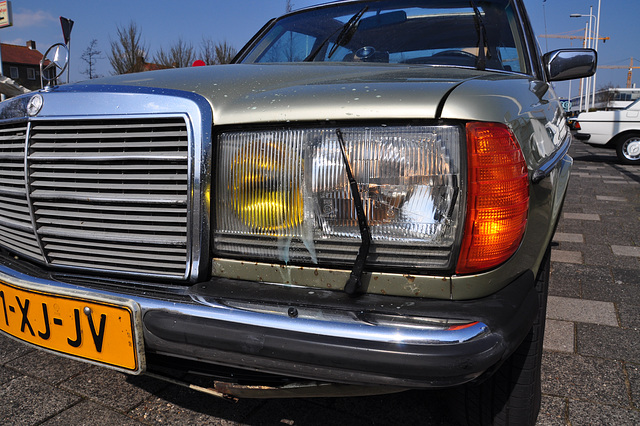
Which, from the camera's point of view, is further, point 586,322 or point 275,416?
point 586,322

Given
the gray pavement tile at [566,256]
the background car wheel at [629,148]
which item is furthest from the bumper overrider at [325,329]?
the background car wheel at [629,148]

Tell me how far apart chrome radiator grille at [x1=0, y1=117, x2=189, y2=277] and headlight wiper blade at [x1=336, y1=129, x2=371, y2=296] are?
0.44 metres

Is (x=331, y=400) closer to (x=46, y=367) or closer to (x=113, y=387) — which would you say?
(x=113, y=387)

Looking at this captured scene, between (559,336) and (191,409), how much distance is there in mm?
1800

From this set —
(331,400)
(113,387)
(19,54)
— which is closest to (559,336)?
(331,400)

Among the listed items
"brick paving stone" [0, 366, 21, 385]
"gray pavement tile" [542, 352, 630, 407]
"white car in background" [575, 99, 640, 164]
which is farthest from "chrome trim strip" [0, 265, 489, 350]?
"white car in background" [575, 99, 640, 164]

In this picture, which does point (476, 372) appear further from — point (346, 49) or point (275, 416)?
point (346, 49)

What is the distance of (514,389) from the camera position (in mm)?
1522

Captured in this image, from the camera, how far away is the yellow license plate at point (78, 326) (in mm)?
1368

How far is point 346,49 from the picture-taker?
2.38 metres

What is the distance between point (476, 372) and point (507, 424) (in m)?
0.56

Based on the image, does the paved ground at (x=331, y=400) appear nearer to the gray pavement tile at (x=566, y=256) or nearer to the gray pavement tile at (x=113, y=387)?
the gray pavement tile at (x=113, y=387)

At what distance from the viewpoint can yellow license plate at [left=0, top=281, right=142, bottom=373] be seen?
137 centimetres

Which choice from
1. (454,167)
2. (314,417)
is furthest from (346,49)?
(314,417)
